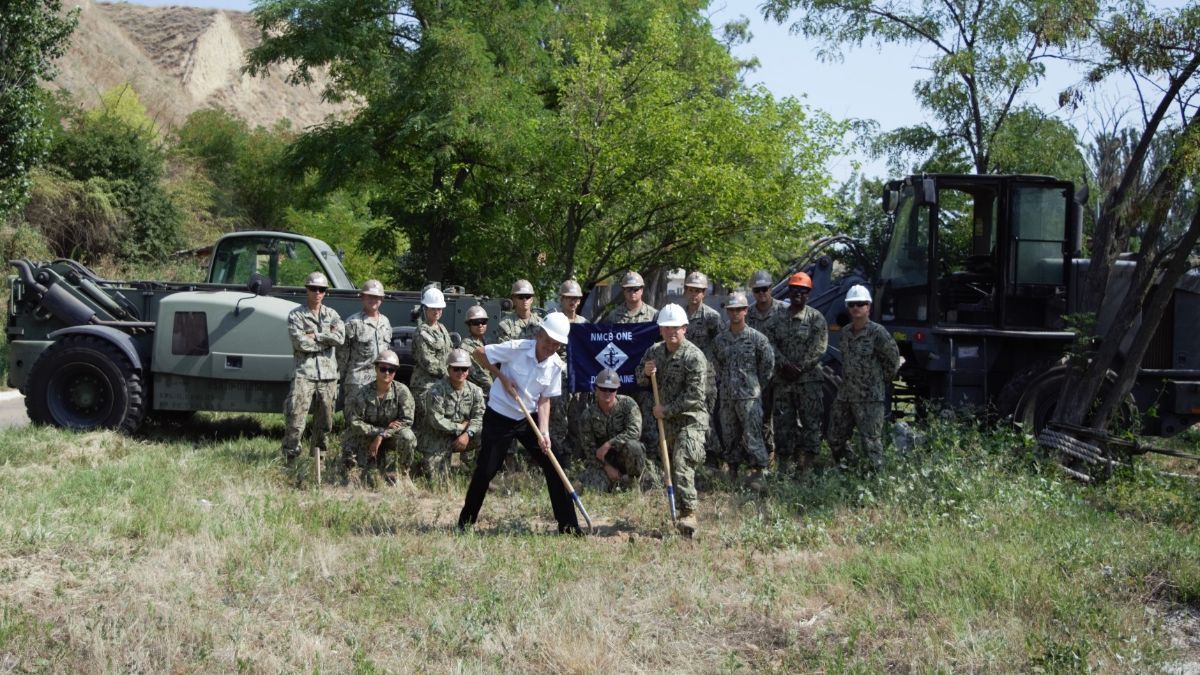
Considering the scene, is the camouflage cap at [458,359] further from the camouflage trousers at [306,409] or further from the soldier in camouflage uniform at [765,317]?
the soldier in camouflage uniform at [765,317]

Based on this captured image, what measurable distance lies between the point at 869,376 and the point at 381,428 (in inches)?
171

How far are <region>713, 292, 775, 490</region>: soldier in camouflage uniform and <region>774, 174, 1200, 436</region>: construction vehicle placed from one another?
69.0 inches

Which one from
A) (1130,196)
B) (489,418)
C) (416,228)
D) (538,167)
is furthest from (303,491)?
(416,228)

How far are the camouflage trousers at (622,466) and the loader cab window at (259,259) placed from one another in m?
4.51

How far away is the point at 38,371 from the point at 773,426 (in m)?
7.44

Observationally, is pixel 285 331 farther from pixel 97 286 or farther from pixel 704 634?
pixel 704 634

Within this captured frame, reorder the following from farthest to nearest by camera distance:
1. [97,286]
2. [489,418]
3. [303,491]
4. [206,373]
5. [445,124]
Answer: [445,124], [97,286], [206,373], [303,491], [489,418]

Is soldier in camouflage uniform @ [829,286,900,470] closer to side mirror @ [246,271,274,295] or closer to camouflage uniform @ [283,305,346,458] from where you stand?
camouflage uniform @ [283,305,346,458]

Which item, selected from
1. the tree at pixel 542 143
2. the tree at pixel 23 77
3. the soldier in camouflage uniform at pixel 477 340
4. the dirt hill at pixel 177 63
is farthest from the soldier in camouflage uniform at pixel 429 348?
the dirt hill at pixel 177 63

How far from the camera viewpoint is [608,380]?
32.0 feet

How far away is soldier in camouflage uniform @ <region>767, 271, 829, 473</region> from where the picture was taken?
10.4m

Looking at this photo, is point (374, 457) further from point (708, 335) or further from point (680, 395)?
point (708, 335)

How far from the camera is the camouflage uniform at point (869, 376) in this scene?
9992 millimetres

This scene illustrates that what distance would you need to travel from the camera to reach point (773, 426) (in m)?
10.7
